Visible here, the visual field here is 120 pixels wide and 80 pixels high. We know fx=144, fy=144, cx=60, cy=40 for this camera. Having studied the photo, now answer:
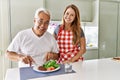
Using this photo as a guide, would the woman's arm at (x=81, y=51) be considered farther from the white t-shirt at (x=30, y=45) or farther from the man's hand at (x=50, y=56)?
the white t-shirt at (x=30, y=45)

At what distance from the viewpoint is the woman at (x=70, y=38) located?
1854 mm

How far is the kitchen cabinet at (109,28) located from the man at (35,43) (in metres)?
1.83

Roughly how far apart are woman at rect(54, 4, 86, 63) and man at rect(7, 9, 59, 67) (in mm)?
282

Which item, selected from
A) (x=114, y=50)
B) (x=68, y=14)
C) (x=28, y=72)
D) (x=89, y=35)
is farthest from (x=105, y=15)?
(x=28, y=72)

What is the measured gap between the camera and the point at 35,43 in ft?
5.21

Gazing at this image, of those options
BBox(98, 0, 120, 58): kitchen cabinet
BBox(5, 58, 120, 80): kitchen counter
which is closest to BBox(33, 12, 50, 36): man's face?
Result: BBox(5, 58, 120, 80): kitchen counter

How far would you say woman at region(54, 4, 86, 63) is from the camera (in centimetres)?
185

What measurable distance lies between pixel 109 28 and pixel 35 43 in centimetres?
214

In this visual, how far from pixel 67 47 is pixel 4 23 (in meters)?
1.03

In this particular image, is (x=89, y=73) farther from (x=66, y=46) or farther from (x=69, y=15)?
(x=69, y=15)

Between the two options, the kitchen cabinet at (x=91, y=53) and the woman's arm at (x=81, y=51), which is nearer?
the woman's arm at (x=81, y=51)

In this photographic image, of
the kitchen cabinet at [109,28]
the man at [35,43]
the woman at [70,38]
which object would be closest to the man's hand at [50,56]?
the man at [35,43]

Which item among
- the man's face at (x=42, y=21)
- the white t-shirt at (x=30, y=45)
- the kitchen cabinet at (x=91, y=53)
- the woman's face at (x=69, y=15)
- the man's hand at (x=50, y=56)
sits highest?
the woman's face at (x=69, y=15)

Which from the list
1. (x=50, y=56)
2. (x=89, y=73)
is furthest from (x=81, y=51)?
(x=89, y=73)
